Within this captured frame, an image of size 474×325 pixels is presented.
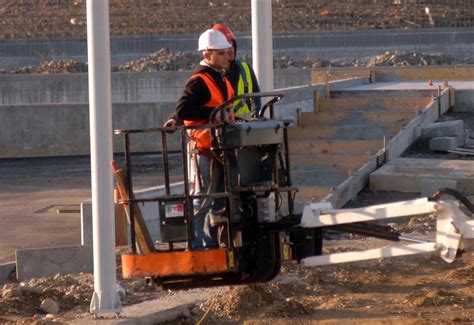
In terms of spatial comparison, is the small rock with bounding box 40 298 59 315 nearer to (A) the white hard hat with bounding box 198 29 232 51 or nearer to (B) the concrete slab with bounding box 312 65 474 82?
(A) the white hard hat with bounding box 198 29 232 51

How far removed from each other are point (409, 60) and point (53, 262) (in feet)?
77.8

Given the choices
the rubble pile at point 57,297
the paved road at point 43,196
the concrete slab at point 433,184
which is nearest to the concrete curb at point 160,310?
the rubble pile at point 57,297

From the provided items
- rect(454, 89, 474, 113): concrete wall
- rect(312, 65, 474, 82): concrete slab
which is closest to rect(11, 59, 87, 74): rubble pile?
rect(312, 65, 474, 82): concrete slab

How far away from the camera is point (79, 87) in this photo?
31.7 meters

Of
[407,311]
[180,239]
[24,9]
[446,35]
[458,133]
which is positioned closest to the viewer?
[180,239]

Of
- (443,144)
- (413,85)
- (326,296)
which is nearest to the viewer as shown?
(326,296)

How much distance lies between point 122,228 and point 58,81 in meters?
19.6

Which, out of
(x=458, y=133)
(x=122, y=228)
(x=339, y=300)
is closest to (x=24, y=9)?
(x=458, y=133)

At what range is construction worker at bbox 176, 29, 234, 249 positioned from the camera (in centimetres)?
856

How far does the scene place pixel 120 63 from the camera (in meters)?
39.3

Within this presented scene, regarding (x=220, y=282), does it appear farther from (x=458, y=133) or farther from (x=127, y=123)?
(x=127, y=123)

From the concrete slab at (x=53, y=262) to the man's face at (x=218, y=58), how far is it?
4.18 metres

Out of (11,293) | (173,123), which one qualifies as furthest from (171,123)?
(11,293)

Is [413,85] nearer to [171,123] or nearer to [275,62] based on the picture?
[275,62]
